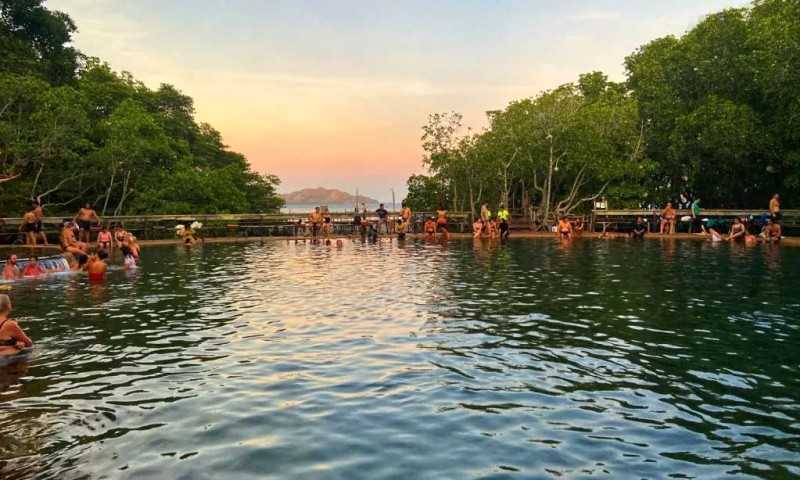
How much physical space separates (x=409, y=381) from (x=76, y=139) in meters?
31.7

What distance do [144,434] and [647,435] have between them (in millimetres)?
5321

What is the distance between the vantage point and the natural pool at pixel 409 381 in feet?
18.3

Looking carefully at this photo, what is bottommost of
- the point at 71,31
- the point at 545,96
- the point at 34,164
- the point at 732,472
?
the point at 732,472

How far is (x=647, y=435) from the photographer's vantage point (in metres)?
6.07

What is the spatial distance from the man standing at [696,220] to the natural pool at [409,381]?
662 inches

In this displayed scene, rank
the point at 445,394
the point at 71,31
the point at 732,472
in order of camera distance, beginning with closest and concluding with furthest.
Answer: the point at 732,472 → the point at 445,394 → the point at 71,31

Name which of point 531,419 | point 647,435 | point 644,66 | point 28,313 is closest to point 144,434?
point 531,419

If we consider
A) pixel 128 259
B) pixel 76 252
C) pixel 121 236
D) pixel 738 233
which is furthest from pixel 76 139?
pixel 738 233

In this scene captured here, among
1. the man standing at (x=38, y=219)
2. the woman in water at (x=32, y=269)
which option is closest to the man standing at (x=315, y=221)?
the man standing at (x=38, y=219)

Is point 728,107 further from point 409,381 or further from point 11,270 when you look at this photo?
point 11,270

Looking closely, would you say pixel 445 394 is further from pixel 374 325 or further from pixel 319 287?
pixel 319 287

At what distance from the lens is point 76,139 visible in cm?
3266

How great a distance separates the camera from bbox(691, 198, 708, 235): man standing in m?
32.2

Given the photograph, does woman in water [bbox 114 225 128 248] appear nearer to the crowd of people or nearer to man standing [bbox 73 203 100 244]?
the crowd of people
